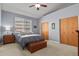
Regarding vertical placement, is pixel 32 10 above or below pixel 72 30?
above

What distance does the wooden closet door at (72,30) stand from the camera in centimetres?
190

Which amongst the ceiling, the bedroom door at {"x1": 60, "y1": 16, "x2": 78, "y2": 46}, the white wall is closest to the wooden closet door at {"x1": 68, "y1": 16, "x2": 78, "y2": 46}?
the bedroom door at {"x1": 60, "y1": 16, "x2": 78, "y2": 46}

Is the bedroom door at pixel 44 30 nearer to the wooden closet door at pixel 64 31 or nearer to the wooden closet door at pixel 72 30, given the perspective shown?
the wooden closet door at pixel 64 31

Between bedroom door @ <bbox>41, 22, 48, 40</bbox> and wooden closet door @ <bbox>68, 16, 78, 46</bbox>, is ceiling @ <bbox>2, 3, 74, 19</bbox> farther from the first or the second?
wooden closet door @ <bbox>68, 16, 78, 46</bbox>

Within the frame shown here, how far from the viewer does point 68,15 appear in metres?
2.19

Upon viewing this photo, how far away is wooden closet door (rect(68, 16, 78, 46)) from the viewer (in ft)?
6.22

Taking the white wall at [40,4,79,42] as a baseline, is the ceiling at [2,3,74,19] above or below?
above

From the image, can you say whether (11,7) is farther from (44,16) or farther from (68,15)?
(68,15)

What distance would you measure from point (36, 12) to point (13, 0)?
87cm

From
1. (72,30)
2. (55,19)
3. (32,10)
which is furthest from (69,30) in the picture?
(32,10)


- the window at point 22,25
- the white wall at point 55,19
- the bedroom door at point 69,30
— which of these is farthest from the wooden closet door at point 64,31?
the window at point 22,25

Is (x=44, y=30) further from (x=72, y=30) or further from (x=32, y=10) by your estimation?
(x=72, y=30)

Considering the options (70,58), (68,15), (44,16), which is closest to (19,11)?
(44,16)

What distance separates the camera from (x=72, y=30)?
6.43ft
